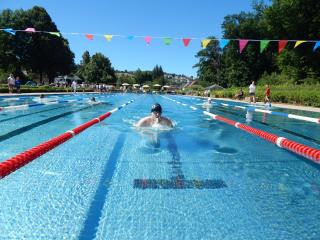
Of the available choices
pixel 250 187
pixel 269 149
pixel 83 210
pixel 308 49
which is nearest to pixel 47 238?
pixel 83 210

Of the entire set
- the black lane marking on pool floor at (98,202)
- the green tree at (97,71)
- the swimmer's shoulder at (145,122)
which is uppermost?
the green tree at (97,71)

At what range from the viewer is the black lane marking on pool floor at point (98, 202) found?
117 inches

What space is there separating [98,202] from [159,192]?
708 millimetres

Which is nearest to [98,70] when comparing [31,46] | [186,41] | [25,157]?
[31,46]

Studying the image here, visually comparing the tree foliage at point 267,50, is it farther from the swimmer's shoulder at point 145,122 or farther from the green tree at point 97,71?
the swimmer's shoulder at point 145,122

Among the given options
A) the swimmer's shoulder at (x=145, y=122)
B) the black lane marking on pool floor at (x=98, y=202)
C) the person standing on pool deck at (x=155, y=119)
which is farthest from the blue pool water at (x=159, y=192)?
the swimmer's shoulder at (x=145, y=122)

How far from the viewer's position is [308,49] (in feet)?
111

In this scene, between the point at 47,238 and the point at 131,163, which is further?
the point at 131,163

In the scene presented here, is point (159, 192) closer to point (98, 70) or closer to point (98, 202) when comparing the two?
point (98, 202)

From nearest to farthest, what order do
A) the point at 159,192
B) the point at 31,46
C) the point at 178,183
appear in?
the point at 159,192 → the point at 178,183 → the point at 31,46

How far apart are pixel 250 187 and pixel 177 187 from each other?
86 cm

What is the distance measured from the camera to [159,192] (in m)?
4.05

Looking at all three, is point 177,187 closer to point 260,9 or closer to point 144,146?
point 144,146

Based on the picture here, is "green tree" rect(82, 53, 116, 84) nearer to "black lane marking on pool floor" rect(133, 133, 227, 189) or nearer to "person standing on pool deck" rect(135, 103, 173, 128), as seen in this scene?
"person standing on pool deck" rect(135, 103, 173, 128)
